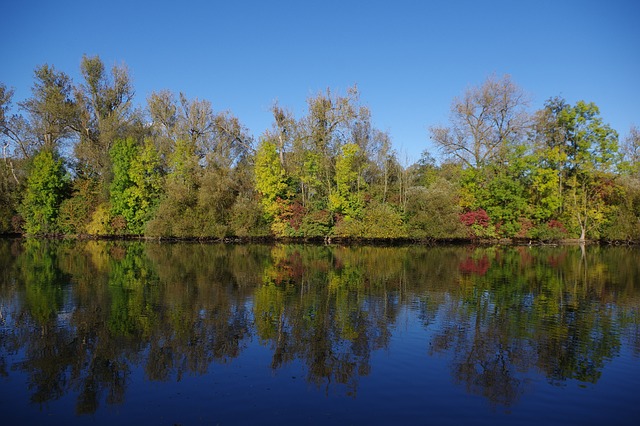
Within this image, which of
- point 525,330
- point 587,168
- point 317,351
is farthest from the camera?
point 587,168

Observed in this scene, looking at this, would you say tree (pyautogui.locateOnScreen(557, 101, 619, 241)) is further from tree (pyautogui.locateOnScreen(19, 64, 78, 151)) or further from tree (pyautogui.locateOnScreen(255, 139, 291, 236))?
tree (pyautogui.locateOnScreen(19, 64, 78, 151))

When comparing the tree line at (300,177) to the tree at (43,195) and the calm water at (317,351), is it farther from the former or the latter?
the calm water at (317,351)

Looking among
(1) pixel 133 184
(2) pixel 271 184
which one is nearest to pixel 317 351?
(2) pixel 271 184

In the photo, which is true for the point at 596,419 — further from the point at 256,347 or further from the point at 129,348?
the point at 129,348

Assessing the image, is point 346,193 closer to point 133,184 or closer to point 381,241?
point 381,241

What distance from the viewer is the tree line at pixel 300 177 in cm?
4500

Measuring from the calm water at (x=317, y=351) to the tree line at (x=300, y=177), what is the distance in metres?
26.1

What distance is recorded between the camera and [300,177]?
4753 centimetres

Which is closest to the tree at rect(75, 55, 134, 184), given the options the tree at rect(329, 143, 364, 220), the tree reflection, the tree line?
the tree line

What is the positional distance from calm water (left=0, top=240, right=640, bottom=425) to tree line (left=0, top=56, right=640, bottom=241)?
85.5ft

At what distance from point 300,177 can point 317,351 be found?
37.9 metres

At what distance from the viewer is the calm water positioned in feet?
24.7

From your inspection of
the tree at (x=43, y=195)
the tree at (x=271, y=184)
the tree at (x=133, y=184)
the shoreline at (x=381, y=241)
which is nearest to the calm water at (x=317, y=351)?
the shoreline at (x=381, y=241)

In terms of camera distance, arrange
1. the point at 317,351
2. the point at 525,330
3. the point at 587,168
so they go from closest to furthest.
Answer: the point at 317,351 → the point at 525,330 → the point at 587,168
